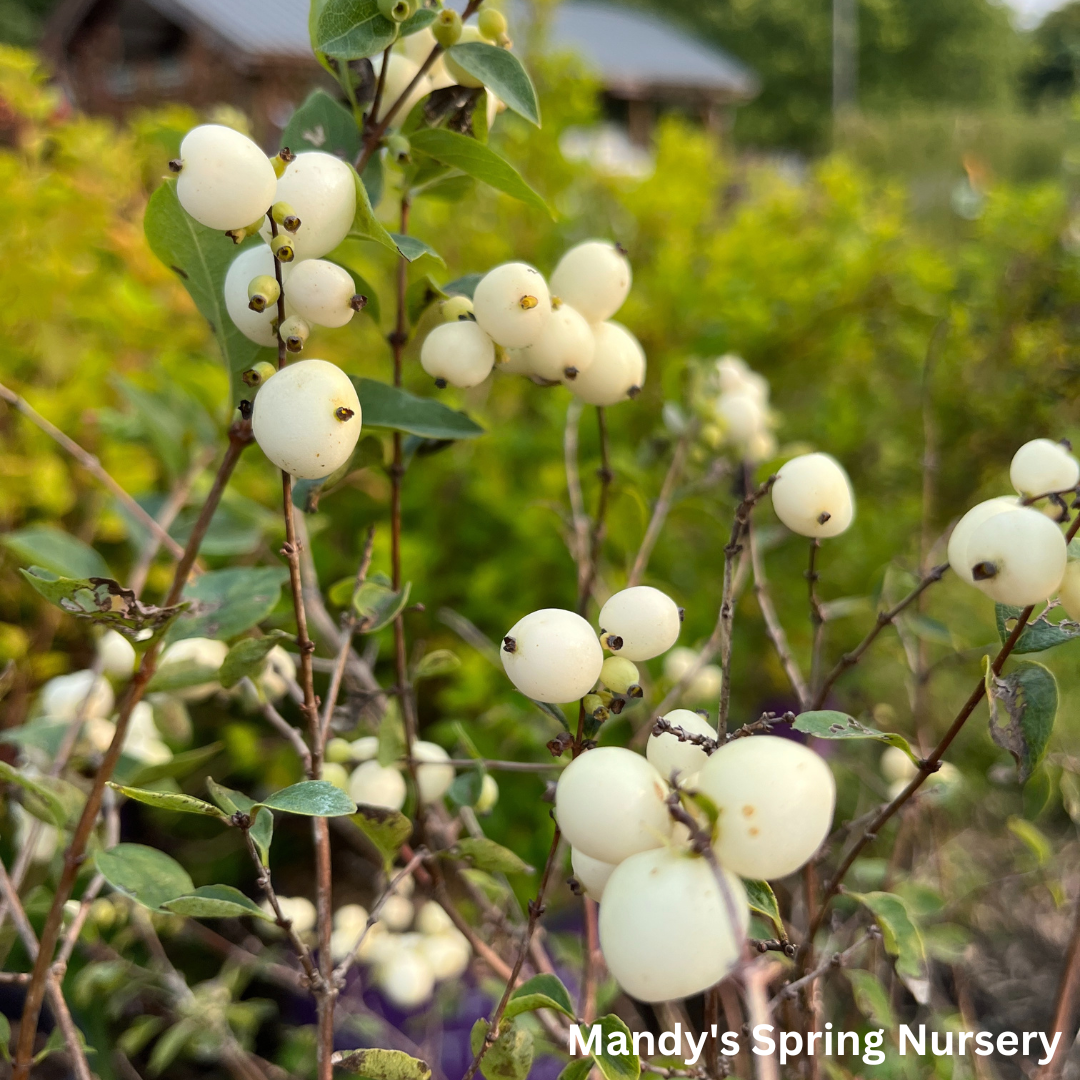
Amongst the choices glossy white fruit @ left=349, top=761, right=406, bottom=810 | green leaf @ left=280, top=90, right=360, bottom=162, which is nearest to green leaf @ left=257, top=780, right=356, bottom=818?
glossy white fruit @ left=349, top=761, right=406, bottom=810

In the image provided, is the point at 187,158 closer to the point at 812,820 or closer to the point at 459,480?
the point at 812,820

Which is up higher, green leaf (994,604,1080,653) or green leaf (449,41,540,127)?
green leaf (449,41,540,127)

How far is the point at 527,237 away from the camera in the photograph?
116 centimetres

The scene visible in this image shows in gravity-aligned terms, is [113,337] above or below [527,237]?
below

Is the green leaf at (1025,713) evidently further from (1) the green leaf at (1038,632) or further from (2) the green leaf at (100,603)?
(2) the green leaf at (100,603)

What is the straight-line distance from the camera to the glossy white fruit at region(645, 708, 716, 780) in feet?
0.74

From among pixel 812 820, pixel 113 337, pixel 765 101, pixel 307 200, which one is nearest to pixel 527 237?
pixel 113 337

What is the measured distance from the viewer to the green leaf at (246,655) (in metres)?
0.32

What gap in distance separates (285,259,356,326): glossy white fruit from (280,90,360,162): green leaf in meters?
0.08

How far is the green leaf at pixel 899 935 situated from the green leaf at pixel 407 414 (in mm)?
231

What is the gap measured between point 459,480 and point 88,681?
0.52 metres

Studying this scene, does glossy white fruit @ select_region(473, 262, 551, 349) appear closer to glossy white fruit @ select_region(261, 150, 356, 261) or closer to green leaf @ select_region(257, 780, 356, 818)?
glossy white fruit @ select_region(261, 150, 356, 261)

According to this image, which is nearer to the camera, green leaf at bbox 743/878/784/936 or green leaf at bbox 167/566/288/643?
green leaf at bbox 743/878/784/936

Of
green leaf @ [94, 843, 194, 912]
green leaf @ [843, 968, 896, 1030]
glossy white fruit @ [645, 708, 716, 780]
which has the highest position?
glossy white fruit @ [645, 708, 716, 780]
